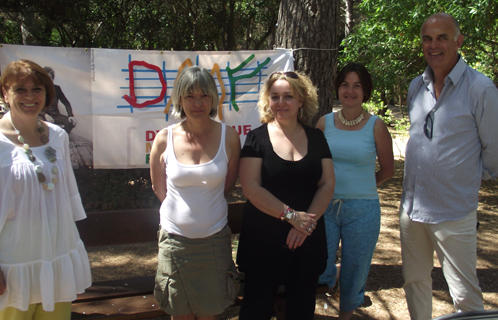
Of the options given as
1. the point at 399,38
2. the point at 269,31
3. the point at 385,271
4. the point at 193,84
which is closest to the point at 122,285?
the point at 193,84

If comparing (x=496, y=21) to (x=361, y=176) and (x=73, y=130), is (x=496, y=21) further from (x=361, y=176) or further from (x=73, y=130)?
(x=73, y=130)

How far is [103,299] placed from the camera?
2783 mm

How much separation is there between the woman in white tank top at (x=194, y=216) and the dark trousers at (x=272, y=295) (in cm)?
11

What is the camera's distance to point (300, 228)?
2.26 meters

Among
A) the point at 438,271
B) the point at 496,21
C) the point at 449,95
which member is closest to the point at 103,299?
the point at 449,95

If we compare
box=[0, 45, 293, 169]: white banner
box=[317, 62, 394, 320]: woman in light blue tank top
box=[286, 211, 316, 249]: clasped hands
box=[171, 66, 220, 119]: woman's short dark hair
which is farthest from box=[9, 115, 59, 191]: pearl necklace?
box=[0, 45, 293, 169]: white banner

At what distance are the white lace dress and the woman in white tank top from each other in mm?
522

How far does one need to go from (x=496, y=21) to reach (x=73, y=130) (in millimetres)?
6515

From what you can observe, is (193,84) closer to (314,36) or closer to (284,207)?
(284,207)

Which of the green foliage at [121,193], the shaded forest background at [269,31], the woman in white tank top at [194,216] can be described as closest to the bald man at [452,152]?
the woman in white tank top at [194,216]

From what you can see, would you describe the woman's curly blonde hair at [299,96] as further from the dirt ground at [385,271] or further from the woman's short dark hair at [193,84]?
the dirt ground at [385,271]

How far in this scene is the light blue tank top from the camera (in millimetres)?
2635

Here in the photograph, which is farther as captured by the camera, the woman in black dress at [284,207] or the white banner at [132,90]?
the white banner at [132,90]

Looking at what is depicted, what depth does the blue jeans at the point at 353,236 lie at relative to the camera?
8.63 ft
